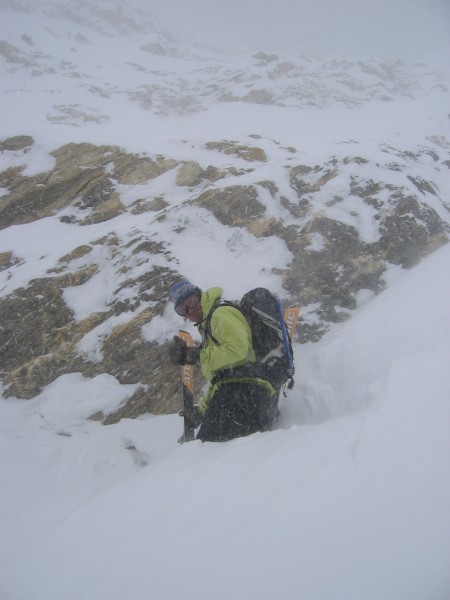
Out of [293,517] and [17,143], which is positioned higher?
[293,517]

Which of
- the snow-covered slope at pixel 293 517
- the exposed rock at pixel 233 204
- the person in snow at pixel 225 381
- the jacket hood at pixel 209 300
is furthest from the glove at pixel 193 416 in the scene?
the exposed rock at pixel 233 204

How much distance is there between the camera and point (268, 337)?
14.4ft

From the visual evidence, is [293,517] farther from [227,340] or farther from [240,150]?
[240,150]

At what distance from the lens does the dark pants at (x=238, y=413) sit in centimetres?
411

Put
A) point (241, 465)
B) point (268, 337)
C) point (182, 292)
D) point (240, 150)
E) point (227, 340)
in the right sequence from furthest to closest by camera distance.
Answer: point (240, 150) < point (268, 337) < point (182, 292) < point (227, 340) < point (241, 465)

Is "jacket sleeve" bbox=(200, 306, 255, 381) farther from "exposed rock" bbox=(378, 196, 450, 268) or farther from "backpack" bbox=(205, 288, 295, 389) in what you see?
"exposed rock" bbox=(378, 196, 450, 268)

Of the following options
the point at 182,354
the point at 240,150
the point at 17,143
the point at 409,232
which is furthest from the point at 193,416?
the point at 17,143

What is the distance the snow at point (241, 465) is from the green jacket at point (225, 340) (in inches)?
34.1

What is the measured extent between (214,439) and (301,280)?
525 cm

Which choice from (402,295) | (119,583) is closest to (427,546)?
(119,583)

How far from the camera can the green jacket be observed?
12.7ft

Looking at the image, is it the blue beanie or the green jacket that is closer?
the green jacket

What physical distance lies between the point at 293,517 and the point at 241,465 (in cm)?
94

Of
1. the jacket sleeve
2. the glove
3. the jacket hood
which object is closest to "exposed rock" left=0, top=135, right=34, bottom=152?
the jacket hood
